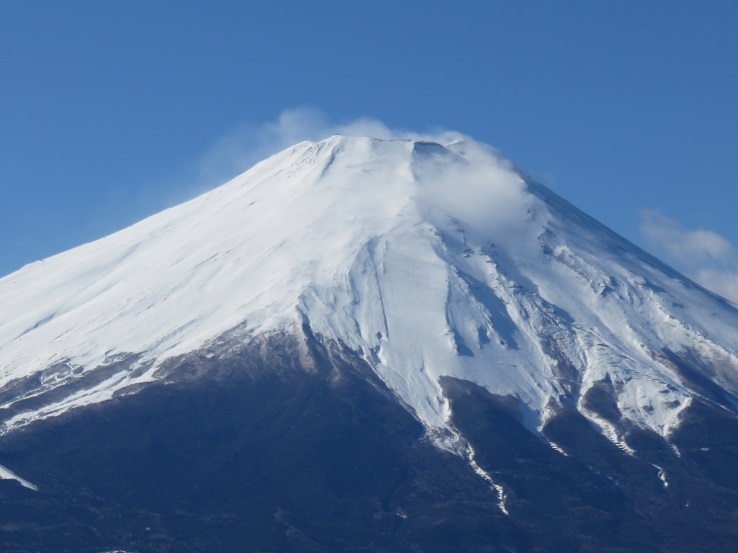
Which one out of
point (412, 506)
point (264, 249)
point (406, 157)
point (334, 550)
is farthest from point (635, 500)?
point (406, 157)

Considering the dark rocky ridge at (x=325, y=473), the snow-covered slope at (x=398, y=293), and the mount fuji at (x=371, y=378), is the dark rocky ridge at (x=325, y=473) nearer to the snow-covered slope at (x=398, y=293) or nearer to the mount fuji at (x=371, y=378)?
the mount fuji at (x=371, y=378)

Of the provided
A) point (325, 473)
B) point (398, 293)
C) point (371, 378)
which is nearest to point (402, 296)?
point (398, 293)

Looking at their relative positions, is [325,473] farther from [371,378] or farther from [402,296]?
[402,296]

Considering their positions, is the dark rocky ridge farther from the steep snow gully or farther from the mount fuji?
the steep snow gully

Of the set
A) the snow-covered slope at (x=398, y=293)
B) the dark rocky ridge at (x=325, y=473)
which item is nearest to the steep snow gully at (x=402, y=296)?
the snow-covered slope at (x=398, y=293)

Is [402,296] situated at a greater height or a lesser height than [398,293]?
lesser

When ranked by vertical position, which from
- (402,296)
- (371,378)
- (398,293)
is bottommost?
(371,378)

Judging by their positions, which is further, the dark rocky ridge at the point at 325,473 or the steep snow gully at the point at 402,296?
the steep snow gully at the point at 402,296
